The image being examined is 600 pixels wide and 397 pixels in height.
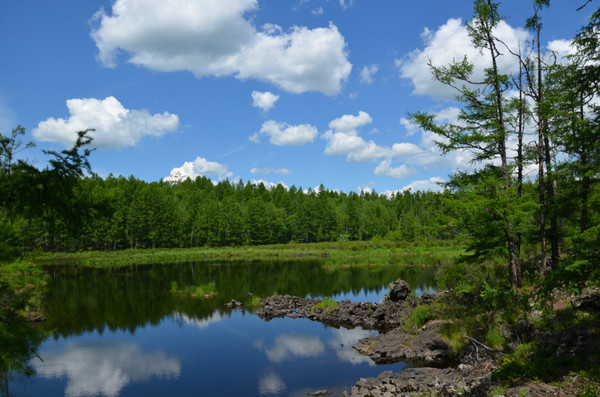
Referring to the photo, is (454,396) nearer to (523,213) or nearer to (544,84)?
(523,213)

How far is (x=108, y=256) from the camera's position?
73062 millimetres

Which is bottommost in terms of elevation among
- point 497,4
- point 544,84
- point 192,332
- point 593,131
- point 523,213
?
point 192,332

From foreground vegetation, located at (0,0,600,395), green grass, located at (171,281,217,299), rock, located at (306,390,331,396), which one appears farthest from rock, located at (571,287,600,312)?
green grass, located at (171,281,217,299)

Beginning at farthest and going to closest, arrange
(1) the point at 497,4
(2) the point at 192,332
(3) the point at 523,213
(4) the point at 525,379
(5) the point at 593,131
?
(2) the point at 192,332, (1) the point at 497,4, (3) the point at 523,213, (4) the point at 525,379, (5) the point at 593,131

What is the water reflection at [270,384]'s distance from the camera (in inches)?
559

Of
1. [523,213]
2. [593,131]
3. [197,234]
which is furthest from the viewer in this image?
[197,234]

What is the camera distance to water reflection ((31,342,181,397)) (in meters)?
15.4

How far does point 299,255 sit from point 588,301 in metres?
65.1

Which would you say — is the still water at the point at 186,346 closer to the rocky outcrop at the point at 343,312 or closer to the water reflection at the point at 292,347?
the water reflection at the point at 292,347

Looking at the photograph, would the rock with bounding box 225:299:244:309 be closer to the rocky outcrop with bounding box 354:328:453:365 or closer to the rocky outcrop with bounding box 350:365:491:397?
the rocky outcrop with bounding box 354:328:453:365

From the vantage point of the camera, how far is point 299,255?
77.0 meters

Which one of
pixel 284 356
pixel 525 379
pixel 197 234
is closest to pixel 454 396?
pixel 525 379

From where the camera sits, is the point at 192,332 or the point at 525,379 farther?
the point at 192,332

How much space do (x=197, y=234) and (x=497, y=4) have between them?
88568 millimetres
